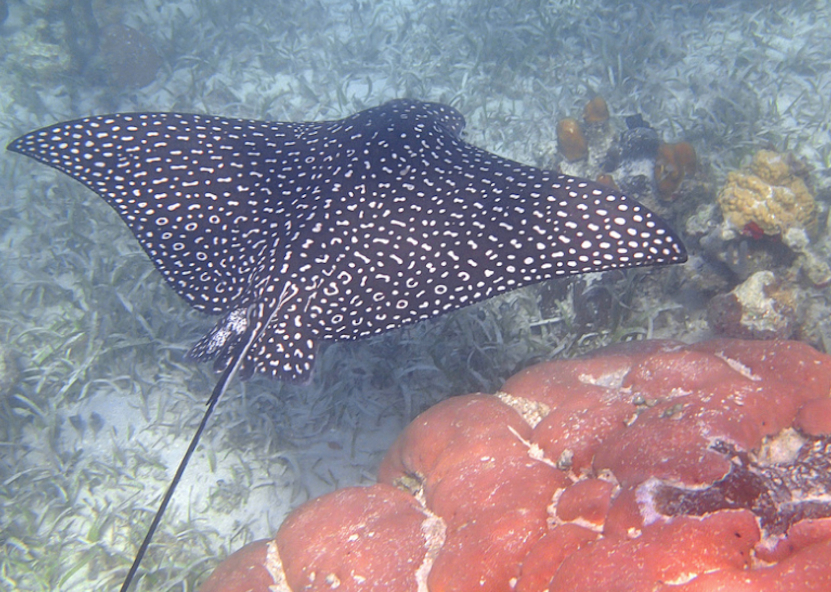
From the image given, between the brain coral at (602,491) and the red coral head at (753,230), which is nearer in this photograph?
the brain coral at (602,491)

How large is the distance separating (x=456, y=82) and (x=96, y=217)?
5.97 metres

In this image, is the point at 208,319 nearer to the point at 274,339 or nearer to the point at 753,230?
the point at 274,339

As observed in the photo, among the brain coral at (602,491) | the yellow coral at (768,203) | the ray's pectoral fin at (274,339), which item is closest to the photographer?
the brain coral at (602,491)

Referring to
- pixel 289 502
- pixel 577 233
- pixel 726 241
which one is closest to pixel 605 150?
pixel 726 241

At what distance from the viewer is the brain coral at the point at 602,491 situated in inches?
76.0

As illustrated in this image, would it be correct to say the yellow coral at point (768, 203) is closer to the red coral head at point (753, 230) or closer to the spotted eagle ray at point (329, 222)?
the red coral head at point (753, 230)

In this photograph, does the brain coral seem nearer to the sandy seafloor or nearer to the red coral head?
the sandy seafloor

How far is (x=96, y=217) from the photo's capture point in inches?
260

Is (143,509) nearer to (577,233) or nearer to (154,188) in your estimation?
(154,188)

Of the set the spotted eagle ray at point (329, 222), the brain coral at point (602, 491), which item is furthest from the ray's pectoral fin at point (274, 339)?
the brain coral at point (602, 491)

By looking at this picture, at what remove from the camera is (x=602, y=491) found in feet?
7.59

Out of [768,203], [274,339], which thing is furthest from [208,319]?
[768,203]

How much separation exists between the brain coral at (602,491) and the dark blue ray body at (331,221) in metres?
0.77

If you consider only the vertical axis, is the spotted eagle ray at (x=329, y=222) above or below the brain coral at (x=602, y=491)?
above
